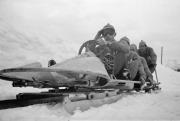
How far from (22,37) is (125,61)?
16149 millimetres

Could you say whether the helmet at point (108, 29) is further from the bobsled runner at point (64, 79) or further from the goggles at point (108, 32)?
the bobsled runner at point (64, 79)

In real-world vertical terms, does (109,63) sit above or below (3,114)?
above

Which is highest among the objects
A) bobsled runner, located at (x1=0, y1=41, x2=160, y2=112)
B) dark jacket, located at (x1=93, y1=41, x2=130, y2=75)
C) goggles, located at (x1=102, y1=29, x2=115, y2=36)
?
goggles, located at (x1=102, y1=29, x2=115, y2=36)

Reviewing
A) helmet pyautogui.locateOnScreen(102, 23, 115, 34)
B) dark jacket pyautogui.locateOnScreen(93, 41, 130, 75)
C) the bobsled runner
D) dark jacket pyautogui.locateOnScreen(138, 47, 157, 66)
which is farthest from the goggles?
dark jacket pyautogui.locateOnScreen(138, 47, 157, 66)

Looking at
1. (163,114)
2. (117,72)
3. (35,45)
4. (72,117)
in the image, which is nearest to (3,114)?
(72,117)

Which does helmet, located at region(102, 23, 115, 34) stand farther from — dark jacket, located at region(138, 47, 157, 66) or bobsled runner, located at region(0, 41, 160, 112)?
dark jacket, located at region(138, 47, 157, 66)

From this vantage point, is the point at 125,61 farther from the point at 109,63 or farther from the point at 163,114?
the point at 163,114

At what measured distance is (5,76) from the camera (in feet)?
10.4

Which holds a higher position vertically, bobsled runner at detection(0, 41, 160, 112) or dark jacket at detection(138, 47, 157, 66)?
dark jacket at detection(138, 47, 157, 66)

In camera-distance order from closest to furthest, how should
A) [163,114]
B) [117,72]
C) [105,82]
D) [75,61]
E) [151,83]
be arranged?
1. [163,114]
2. [75,61]
3. [105,82]
4. [117,72]
5. [151,83]

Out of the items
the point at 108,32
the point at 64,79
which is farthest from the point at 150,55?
the point at 64,79

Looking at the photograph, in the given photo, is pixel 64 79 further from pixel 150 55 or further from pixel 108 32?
pixel 150 55

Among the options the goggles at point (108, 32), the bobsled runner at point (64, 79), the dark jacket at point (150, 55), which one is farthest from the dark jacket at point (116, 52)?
the dark jacket at point (150, 55)

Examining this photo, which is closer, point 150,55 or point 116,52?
point 116,52
